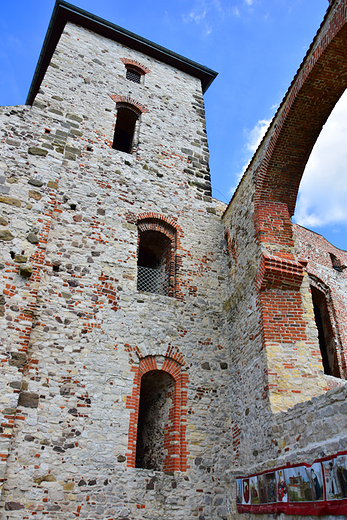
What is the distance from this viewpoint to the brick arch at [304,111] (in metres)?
6.26

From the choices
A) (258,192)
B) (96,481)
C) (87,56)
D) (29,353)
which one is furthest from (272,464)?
(87,56)

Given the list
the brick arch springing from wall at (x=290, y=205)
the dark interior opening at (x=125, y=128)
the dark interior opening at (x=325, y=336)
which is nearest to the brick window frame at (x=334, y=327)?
the dark interior opening at (x=325, y=336)

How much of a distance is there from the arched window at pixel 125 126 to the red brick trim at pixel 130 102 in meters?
0.03

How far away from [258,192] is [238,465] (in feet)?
16.0

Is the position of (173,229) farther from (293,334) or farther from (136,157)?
(293,334)

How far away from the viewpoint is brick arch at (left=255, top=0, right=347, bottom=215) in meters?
6.26

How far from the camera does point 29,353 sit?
625cm

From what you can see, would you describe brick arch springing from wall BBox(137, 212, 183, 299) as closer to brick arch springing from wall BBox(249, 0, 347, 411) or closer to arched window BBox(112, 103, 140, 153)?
brick arch springing from wall BBox(249, 0, 347, 411)

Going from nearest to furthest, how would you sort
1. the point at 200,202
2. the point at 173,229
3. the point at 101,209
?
the point at 101,209, the point at 173,229, the point at 200,202

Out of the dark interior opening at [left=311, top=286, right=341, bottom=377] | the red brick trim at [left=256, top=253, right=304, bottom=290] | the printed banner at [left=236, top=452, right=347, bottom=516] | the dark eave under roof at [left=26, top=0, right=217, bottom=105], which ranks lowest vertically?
the printed banner at [left=236, top=452, right=347, bottom=516]

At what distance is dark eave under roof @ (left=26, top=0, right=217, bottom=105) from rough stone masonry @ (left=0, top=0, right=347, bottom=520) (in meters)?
1.73

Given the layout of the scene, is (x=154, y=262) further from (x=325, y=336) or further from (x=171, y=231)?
(x=325, y=336)

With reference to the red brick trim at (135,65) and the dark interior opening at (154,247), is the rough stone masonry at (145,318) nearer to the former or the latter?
the dark interior opening at (154,247)

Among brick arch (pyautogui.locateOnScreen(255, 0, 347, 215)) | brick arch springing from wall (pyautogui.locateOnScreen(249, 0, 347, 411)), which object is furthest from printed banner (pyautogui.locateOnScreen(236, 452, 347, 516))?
brick arch (pyautogui.locateOnScreen(255, 0, 347, 215))
